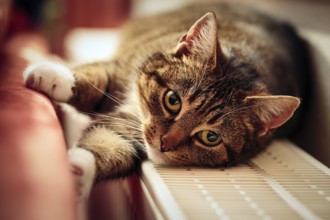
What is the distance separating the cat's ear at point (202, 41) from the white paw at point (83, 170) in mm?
440

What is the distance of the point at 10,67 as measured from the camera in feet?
4.18

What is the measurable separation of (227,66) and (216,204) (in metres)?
0.50

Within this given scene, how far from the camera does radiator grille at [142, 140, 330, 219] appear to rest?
845mm

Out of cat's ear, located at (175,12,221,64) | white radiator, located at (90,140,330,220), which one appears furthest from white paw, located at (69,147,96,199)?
cat's ear, located at (175,12,221,64)

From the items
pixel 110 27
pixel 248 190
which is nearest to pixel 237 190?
pixel 248 190

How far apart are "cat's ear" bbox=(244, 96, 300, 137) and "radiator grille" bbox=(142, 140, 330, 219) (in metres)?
0.11

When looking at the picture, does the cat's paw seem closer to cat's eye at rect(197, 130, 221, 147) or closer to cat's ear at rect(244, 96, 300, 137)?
cat's eye at rect(197, 130, 221, 147)

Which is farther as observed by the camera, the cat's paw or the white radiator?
the cat's paw

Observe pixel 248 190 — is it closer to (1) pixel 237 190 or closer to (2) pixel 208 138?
(1) pixel 237 190

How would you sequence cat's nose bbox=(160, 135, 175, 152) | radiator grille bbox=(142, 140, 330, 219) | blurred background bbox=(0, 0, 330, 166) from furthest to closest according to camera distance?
blurred background bbox=(0, 0, 330, 166) < cat's nose bbox=(160, 135, 175, 152) < radiator grille bbox=(142, 140, 330, 219)

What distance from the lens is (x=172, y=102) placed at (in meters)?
1.16

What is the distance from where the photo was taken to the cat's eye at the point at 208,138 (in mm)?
1132

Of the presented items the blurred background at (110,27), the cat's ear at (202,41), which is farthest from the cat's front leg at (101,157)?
the blurred background at (110,27)

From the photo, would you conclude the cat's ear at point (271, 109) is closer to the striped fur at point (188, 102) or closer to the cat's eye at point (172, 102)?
the striped fur at point (188, 102)
